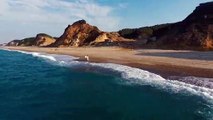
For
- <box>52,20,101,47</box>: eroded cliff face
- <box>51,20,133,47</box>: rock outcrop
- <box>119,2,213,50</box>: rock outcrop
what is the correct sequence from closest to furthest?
1. <box>119,2,213,50</box>: rock outcrop
2. <box>51,20,133,47</box>: rock outcrop
3. <box>52,20,101,47</box>: eroded cliff face

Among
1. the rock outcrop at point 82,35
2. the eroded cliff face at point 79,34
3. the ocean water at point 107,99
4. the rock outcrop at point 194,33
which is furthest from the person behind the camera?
the eroded cliff face at point 79,34

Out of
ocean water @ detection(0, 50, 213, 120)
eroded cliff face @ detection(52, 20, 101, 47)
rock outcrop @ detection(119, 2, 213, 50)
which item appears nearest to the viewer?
ocean water @ detection(0, 50, 213, 120)


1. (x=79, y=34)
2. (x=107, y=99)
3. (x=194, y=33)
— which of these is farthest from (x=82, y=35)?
(x=107, y=99)

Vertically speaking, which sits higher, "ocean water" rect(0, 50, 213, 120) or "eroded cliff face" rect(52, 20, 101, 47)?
"eroded cliff face" rect(52, 20, 101, 47)

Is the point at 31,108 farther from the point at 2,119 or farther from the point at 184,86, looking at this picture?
the point at 184,86

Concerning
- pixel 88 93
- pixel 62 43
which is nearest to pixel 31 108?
pixel 88 93

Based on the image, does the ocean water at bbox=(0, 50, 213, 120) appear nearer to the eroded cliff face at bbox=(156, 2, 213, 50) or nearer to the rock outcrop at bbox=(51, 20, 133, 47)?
the eroded cliff face at bbox=(156, 2, 213, 50)

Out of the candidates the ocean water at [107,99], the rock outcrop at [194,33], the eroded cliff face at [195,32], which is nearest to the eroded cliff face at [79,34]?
the rock outcrop at [194,33]

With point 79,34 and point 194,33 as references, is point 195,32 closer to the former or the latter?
point 194,33

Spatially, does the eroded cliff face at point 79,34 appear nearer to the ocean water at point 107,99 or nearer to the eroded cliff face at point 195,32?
the eroded cliff face at point 195,32

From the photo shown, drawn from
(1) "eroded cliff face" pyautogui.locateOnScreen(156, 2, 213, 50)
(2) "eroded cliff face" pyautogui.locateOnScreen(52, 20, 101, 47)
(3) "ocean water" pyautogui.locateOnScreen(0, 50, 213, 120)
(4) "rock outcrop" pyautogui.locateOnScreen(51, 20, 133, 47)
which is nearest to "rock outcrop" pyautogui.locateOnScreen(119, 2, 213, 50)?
(1) "eroded cliff face" pyautogui.locateOnScreen(156, 2, 213, 50)

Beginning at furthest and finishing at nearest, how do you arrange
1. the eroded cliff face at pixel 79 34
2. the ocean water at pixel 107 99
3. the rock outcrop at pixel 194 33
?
1. the eroded cliff face at pixel 79 34
2. the rock outcrop at pixel 194 33
3. the ocean water at pixel 107 99
